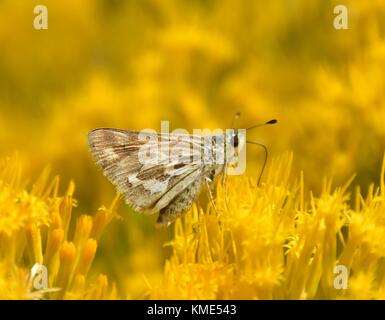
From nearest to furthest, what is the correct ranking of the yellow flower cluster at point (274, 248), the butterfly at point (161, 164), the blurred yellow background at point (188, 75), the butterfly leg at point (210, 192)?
the yellow flower cluster at point (274, 248), the butterfly leg at point (210, 192), the butterfly at point (161, 164), the blurred yellow background at point (188, 75)

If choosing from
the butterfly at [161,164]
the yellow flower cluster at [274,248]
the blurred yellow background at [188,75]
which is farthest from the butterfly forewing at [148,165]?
the blurred yellow background at [188,75]

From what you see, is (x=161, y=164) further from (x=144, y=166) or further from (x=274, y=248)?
(x=274, y=248)

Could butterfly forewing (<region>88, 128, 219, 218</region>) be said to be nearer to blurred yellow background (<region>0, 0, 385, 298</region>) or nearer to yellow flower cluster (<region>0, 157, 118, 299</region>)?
yellow flower cluster (<region>0, 157, 118, 299</region>)

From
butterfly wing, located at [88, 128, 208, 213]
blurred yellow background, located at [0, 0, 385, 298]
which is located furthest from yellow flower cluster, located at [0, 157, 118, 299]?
blurred yellow background, located at [0, 0, 385, 298]

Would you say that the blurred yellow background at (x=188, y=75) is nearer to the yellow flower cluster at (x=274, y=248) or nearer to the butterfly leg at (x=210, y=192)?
the butterfly leg at (x=210, y=192)

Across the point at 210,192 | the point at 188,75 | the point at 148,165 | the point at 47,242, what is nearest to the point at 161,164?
the point at 148,165

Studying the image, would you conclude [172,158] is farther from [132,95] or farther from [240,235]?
[132,95]

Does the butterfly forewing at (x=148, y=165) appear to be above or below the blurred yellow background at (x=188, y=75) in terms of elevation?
below
